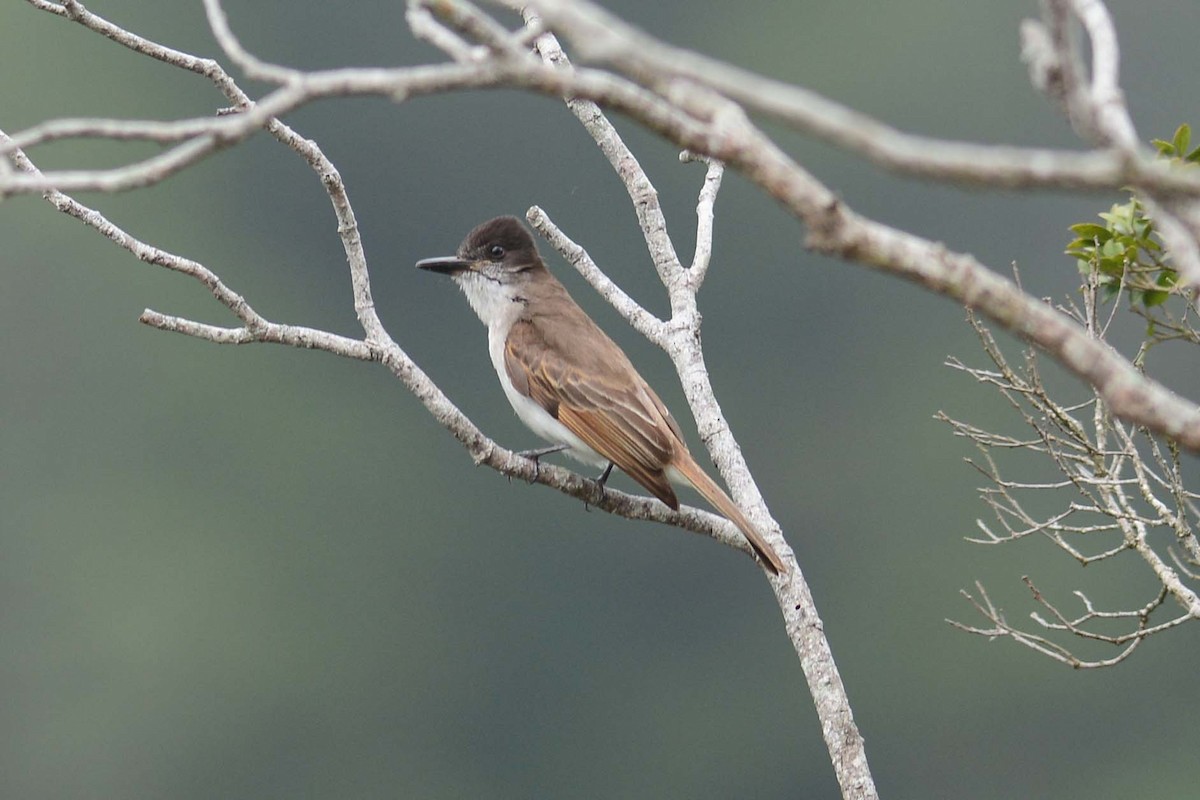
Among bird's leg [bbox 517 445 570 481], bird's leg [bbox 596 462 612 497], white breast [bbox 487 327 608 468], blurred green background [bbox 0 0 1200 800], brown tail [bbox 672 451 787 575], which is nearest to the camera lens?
brown tail [bbox 672 451 787 575]

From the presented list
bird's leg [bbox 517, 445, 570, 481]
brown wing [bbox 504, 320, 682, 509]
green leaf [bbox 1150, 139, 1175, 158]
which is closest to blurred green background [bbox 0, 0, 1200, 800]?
brown wing [bbox 504, 320, 682, 509]

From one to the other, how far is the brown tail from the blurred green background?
37042 millimetres

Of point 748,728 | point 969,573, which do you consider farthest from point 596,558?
point 969,573

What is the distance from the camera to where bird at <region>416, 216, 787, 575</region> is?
23.1 feet

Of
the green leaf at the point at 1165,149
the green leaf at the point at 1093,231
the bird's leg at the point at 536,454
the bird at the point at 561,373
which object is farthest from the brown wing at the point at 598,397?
the green leaf at the point at 1165,149

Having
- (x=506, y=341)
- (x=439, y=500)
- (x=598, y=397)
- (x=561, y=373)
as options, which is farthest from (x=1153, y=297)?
(x=439, y=500)

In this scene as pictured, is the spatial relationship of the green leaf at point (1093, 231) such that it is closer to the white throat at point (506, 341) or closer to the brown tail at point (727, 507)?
the brown tail at point (727, 507)

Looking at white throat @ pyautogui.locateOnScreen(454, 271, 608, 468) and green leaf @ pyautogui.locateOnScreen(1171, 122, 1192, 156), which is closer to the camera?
green leaf @ pyautogui.locateOnScreen(1171, 122, 1192, 156)

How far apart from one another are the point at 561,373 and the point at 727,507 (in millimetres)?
1798

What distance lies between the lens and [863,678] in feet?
155

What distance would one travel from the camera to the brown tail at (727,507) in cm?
536

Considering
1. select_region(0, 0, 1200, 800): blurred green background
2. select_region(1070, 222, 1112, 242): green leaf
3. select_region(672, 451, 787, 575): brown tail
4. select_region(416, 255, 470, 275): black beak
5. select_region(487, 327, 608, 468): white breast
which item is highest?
select_region(0, 0, 1200, 800): blurred green background

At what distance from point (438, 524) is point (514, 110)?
12641 millimetres

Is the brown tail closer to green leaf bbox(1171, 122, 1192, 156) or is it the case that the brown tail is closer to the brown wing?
the brown wing
